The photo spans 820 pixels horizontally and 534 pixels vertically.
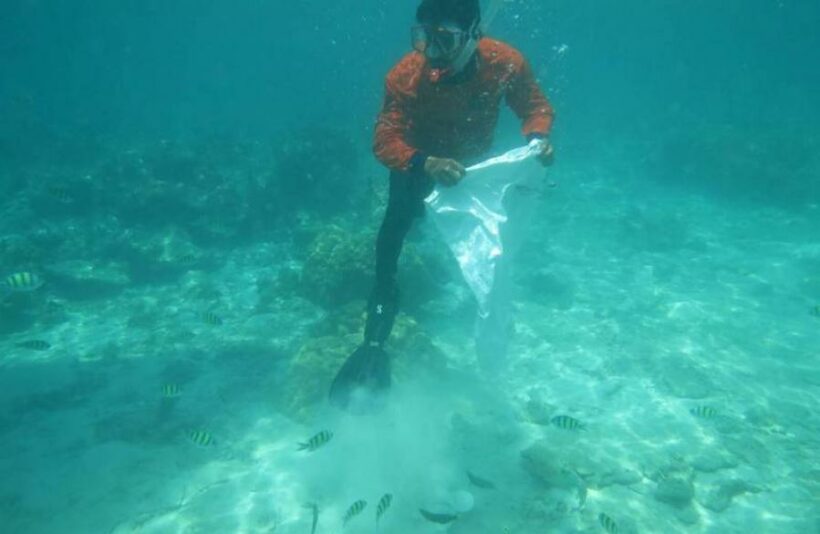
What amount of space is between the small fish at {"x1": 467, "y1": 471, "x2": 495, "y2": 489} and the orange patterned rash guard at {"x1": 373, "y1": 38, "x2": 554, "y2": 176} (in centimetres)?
436

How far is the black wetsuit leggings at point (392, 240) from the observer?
6.43 metres

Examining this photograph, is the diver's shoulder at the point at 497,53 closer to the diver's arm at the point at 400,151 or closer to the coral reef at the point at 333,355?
the diver's arm at the point at 400,151

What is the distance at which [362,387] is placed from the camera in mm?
6738

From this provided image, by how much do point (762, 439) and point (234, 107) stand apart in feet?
241

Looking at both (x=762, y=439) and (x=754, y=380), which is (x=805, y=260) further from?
(x=762, y=439)

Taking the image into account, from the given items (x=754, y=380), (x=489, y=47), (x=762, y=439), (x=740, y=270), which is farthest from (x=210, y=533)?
(x=740, y=270)

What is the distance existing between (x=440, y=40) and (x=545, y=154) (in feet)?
6.35

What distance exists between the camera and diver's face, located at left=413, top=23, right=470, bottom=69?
5.47 meters

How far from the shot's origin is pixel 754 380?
10336 mm

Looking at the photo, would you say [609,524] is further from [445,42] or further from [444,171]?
[445,42]

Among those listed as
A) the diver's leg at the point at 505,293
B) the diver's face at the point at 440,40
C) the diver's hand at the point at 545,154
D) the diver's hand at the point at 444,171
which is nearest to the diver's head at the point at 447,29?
the diver's face at the point at 440,40

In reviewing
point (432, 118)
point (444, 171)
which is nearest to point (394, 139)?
point (432, 118)

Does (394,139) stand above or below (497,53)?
below

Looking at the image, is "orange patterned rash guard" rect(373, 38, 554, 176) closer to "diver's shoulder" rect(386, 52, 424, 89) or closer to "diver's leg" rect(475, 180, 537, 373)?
"diver's shoulder" rect(386, 52, 424, 89)
